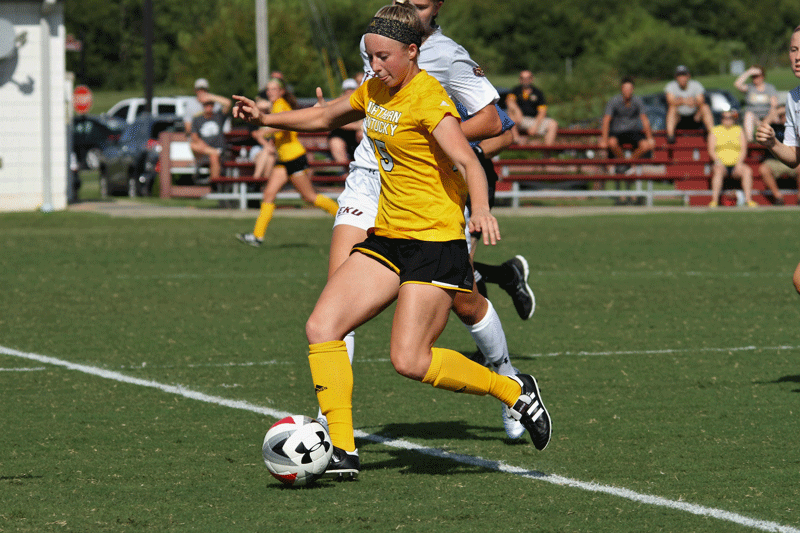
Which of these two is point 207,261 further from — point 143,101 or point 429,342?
point 143,101

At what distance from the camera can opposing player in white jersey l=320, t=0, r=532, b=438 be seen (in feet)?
19.3

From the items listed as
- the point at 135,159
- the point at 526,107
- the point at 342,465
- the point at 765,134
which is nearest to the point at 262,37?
the point at 135,159

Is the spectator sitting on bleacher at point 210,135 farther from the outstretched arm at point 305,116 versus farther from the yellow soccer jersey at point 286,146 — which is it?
the outstretched arm at point 305,116

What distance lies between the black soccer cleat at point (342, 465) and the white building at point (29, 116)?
711 inches

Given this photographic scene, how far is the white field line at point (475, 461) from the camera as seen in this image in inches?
180

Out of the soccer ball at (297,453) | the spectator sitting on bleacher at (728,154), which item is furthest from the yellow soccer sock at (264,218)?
the spectator sitting on bleacher at (728,154)

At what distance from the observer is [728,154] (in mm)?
23125

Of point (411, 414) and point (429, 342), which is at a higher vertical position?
point (429, 342)

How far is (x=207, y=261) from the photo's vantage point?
1426cm

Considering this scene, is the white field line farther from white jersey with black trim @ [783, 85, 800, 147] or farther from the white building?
the white building

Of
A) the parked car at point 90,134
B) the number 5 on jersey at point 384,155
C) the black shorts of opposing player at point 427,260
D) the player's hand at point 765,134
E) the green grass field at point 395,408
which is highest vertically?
the player's hand at point 765,134

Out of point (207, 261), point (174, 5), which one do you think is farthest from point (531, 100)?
point (174, 5)

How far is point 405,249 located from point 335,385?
2.12 ft

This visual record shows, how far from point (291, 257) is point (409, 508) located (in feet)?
33.1
